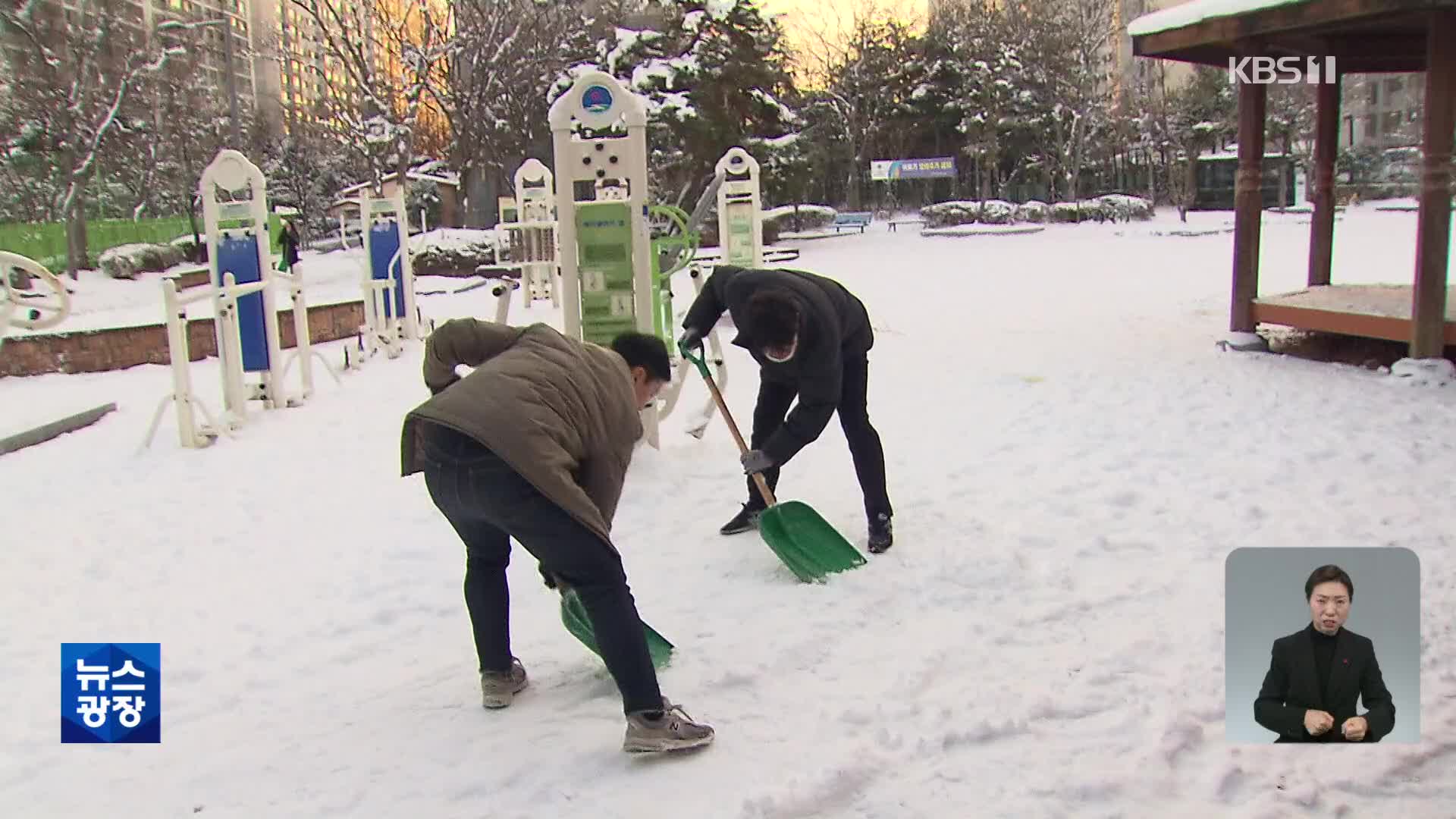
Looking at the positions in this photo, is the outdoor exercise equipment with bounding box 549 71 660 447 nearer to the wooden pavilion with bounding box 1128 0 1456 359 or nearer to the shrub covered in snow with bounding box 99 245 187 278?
the wooden pavilion with bounding box 1128 0 1456 359

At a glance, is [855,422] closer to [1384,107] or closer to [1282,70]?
[1282,70]

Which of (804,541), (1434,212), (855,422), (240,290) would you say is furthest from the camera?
(240,290)

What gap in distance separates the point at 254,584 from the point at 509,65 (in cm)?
2597

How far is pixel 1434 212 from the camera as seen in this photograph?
7391mm

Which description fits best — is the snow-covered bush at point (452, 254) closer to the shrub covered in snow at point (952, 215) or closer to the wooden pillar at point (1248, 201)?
the shrub covered in snow at point (952, 215)

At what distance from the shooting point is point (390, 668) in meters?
3.64

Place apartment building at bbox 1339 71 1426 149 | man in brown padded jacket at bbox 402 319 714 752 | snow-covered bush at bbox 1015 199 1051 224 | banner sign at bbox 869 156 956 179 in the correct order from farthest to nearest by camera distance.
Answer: banner sign at bbox 869 156 956 179
snow-covered bush at bbox 1015 199 1051 224
apartment building at bbox 1339 71 1426 149
man in brown padded jacket at bbox 402 319 714 752

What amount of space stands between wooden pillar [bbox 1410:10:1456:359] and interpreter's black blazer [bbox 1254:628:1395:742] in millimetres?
6231

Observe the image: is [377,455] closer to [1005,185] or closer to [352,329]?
[352,329]

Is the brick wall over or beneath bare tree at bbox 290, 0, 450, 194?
beneath

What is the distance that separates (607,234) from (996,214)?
92.6 ft

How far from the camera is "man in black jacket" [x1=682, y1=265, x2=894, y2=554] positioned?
398 centimetres

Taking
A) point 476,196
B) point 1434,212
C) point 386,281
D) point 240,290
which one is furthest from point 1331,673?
point 476,196

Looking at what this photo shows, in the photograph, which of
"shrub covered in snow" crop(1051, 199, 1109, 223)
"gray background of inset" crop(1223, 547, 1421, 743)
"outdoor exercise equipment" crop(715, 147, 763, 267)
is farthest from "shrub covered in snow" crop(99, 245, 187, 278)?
"gray background of inset" crop(1223, 547, 1421, 743)
